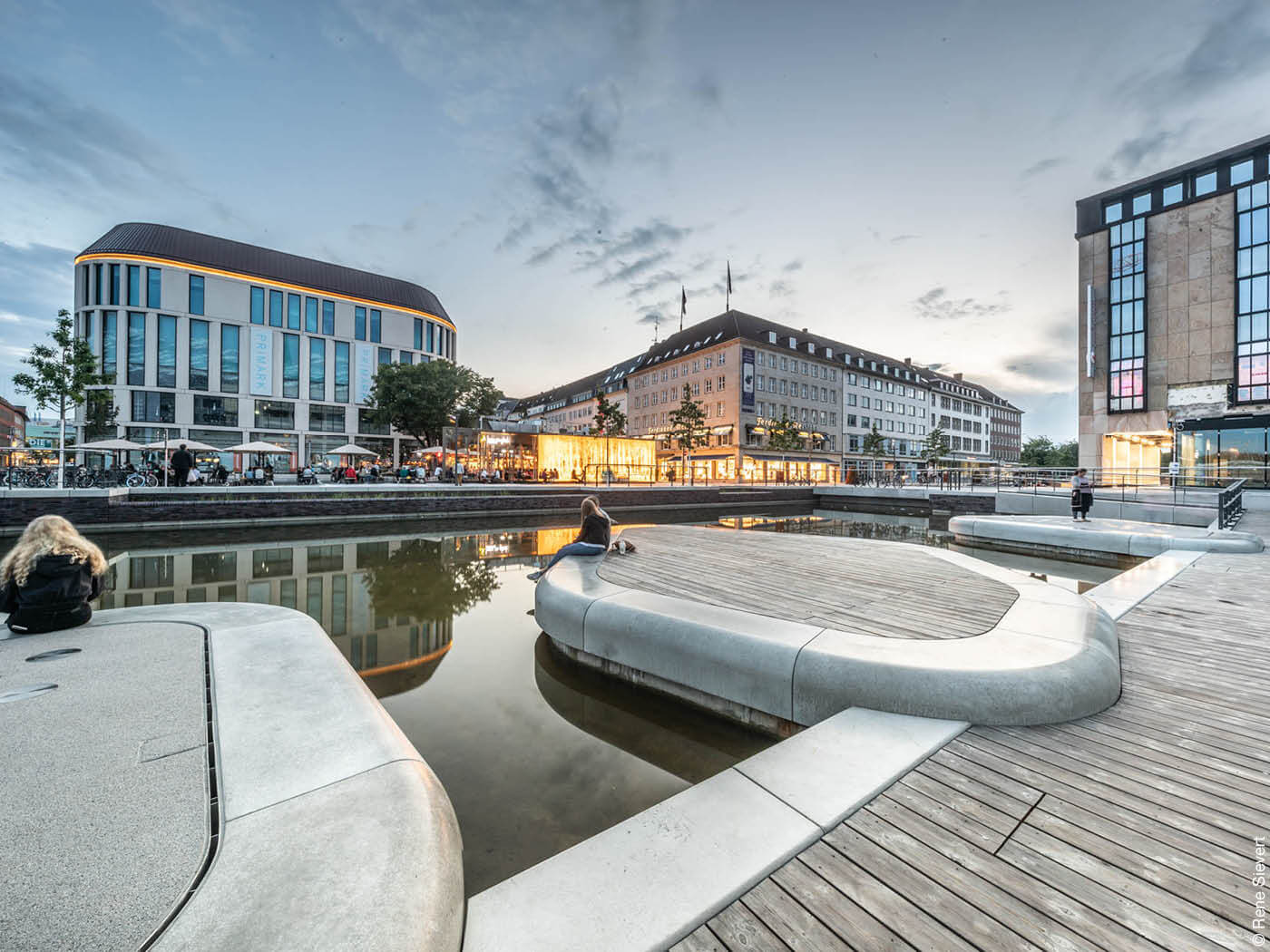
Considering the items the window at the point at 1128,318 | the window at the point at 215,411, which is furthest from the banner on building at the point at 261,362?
the window at the point at 1128,318

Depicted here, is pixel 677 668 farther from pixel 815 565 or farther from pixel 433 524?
pixel 433 524

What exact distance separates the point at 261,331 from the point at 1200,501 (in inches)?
2595

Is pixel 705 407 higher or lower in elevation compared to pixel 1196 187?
lower

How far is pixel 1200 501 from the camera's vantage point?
19.4 m

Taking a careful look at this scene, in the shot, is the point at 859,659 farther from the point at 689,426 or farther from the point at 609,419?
the point at 609,419

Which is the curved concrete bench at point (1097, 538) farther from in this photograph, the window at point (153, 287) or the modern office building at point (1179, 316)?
the window at point (153, 287)

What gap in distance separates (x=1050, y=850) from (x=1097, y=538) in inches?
522

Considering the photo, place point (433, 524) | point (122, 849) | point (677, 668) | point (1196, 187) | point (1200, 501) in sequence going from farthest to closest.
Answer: point (1196, 187) → point (433, 524) → point (1200, 501) → point (677, 668) → point (122, 849)

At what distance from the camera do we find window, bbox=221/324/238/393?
48.3 metres

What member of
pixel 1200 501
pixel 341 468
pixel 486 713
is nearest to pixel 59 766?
pixel 486 713

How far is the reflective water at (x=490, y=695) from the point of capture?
3594mm

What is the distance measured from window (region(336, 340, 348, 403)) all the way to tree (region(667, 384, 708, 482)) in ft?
112

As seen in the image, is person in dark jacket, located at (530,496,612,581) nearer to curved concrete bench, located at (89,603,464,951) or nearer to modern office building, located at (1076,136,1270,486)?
curved concrete bench, located at (89,603,464,951)

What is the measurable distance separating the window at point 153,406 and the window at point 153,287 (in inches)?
318
